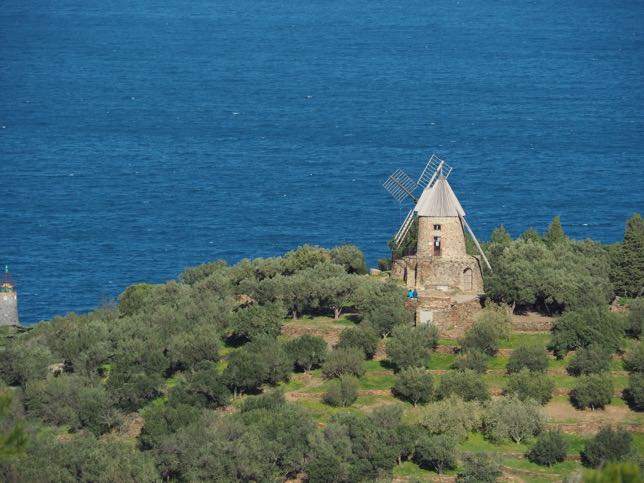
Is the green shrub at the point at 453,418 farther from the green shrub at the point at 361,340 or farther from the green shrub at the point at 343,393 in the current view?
the green shrub at the point at 361,340

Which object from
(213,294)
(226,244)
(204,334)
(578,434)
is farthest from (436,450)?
(226,244)

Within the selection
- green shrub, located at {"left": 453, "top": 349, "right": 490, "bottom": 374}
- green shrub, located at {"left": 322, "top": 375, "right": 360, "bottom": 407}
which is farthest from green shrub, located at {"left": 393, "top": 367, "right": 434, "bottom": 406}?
green shrub, located at {"left": 453, "top": 349, "right": 490, "bottom": 374}

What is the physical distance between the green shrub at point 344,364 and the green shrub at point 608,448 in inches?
600

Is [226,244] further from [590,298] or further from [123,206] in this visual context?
[590,298]

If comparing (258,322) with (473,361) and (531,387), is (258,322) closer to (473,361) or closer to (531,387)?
(473,361)

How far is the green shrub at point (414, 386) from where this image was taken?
325 feet

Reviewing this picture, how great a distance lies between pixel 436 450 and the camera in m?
91.2

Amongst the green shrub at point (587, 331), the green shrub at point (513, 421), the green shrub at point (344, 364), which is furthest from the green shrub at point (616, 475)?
the green shrub at point (587, 331)

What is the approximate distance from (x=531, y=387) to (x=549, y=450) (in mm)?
7007

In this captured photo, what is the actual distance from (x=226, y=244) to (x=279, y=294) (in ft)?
218

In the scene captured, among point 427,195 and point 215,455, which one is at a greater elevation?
point 427,195

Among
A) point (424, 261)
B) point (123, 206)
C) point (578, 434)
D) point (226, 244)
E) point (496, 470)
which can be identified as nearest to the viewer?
point (496, 470)

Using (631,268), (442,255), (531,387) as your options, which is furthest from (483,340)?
(631,268)

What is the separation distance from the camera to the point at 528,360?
102m
